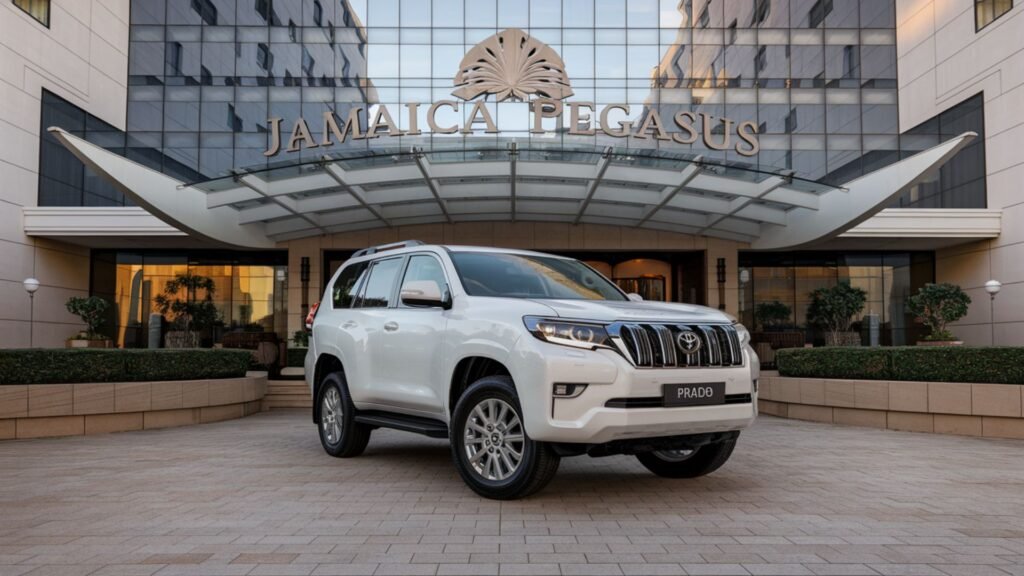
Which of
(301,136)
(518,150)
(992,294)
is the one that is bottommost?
(992,294)

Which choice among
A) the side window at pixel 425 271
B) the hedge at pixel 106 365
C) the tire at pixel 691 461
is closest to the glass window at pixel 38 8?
the hedge at pixel 106 365

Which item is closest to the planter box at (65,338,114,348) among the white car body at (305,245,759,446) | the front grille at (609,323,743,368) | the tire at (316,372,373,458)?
the tire at (316,372,373,458)

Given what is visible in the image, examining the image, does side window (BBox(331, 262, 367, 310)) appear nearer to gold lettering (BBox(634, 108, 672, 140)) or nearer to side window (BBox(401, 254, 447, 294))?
side window (BBox(401, 254, 447, 294))

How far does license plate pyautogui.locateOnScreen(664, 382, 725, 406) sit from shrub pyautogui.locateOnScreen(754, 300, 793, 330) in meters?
18.9

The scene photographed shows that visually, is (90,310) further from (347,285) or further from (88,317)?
(347,285)

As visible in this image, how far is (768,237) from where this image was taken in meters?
19.8

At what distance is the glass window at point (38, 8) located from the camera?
69.4 ft

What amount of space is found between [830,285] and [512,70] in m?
11.7

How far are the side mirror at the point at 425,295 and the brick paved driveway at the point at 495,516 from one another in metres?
1.51

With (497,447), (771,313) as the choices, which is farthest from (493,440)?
(771,313)

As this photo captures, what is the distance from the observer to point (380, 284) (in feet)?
24.9

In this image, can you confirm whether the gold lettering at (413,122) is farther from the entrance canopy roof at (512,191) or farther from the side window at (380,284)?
the side window at (380,284)

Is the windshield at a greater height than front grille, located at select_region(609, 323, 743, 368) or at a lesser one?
greater

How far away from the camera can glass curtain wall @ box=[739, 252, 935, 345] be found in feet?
76.9
